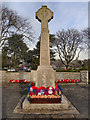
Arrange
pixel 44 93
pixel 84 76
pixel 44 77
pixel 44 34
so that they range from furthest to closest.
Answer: pixel 84 76 < pixel 44 34 < pixel 44 77 < pixel 44 93

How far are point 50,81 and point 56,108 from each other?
1.28 m

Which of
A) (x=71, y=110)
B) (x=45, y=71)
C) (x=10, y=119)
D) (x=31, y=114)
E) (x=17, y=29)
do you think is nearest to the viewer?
(x=10, y=119)

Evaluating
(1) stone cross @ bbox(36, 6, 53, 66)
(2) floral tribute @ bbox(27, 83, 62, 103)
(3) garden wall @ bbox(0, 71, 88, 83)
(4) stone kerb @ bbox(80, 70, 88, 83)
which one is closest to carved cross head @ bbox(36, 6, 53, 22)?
(1) stone cross @ bbox(36, 6, 53, 66)

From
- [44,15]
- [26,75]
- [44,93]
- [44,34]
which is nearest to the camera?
[44,93]

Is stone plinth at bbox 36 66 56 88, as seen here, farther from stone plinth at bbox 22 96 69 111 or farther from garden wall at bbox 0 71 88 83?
garden wall at bbox 0 71 88 83

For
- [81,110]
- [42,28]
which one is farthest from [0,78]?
[81,110]

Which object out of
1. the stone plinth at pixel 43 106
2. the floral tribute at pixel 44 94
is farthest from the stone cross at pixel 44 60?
the stone plinth at pixel 43 106

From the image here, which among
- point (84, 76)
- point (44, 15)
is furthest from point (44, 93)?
point (84, 76)

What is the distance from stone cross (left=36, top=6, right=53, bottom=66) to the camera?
4711mm

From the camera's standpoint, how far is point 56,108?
3.83m

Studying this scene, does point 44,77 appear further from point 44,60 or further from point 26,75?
point 26,75

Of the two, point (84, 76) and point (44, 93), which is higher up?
point (44, 93)

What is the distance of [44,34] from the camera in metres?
4.87

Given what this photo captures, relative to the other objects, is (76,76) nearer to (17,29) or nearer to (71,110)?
(71,110)
